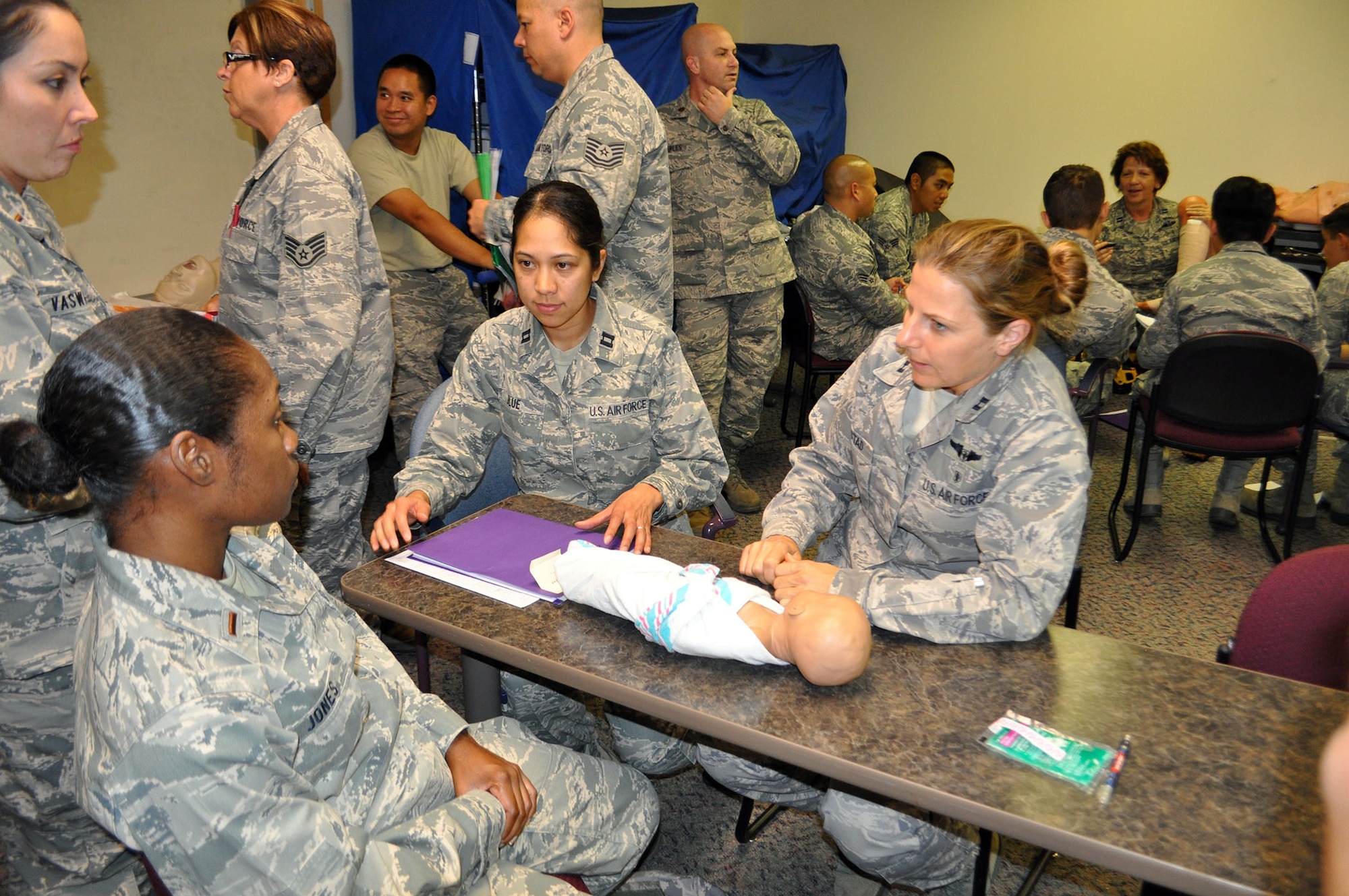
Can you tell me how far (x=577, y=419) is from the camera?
204 cm

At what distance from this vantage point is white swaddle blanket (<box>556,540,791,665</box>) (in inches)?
50.6

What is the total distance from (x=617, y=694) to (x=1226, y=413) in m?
2.96

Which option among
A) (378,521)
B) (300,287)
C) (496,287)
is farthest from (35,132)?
(496,287)

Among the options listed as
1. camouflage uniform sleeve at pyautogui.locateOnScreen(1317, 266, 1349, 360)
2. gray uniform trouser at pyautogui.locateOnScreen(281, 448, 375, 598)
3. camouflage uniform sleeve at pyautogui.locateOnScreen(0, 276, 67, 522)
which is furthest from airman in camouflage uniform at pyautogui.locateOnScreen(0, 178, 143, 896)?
camouflage uniform sleeve at pyautogui.locateOnScreen(1317, 266, 1349, 360)

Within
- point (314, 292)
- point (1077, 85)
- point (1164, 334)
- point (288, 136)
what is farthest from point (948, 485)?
point (1077, 85)

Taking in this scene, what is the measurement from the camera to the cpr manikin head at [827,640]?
1197 mm

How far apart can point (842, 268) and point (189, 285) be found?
9.52 feet

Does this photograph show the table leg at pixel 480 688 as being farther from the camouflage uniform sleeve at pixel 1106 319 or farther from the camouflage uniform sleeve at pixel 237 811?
the camouflage uniform sleeve at pixel 1106 319

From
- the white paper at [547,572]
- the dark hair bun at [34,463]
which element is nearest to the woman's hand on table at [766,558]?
the white paper at [547,572]

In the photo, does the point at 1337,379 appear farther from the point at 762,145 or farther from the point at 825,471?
the point at 825,471

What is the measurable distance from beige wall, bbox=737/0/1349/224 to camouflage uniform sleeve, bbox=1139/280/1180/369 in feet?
9.11

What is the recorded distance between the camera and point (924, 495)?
1683mm

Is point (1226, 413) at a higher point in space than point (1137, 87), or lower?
lower

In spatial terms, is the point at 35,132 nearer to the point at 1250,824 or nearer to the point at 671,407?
the point at 671,407
